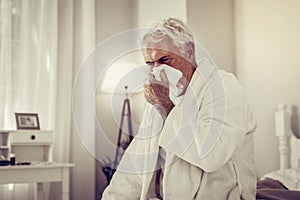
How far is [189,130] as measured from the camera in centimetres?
96

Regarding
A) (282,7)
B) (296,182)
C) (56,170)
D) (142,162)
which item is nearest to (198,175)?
(142,162)

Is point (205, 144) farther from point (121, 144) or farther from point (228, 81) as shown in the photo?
point (121, 144)

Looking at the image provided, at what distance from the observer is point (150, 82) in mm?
1006

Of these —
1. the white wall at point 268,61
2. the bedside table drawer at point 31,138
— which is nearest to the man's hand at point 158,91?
the white wall at point 268,61

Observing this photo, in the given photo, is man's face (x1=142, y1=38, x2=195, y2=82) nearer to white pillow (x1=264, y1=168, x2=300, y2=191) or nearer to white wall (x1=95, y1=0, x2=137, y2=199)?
white pillow (x1=264, y1=168, x2=300, y2=191)

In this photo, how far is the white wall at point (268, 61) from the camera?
2412mm

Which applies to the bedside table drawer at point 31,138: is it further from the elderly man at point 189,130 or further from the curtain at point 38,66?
the elderly man at point 189,130

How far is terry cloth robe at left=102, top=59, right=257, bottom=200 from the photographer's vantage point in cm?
93

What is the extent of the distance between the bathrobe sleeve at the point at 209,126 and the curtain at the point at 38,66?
6.64 ft

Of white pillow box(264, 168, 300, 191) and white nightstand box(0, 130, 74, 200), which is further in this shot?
white nightstand box(0, 130, 74, 200)

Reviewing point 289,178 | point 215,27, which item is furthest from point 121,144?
point 289,178

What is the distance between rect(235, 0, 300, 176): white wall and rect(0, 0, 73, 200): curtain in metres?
1.22

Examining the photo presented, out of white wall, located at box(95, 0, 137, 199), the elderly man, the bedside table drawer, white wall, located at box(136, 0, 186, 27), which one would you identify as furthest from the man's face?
white wall, located at box(95, 0, 137, 199)

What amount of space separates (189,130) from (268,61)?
1753mm
